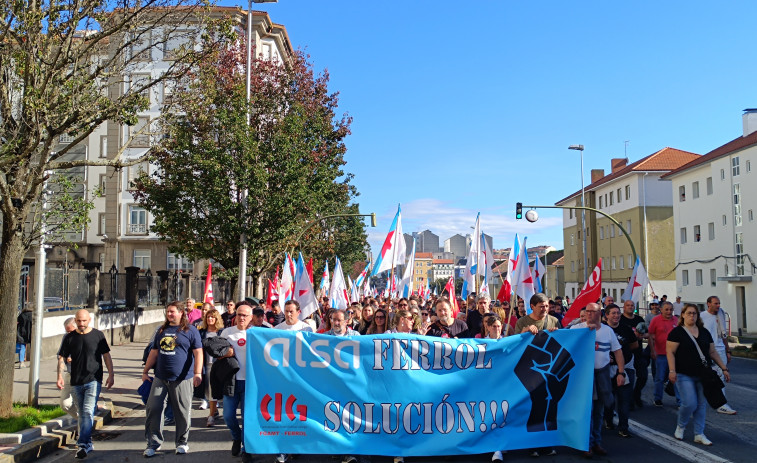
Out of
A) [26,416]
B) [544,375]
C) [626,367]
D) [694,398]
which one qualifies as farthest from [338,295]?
[694,398]

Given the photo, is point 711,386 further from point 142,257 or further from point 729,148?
point 142,257

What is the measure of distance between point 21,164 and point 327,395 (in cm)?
527

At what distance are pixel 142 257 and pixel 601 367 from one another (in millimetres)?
47052

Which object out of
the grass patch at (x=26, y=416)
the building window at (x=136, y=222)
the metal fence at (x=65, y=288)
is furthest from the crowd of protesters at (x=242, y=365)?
the building window at (x=136, y=222)

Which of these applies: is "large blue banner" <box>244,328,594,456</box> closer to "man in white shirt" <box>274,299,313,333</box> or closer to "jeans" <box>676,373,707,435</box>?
"man in white shirt" <box>274,299,313,333</box>

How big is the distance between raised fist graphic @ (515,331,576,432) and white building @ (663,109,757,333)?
117ft

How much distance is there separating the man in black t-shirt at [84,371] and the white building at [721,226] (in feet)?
127

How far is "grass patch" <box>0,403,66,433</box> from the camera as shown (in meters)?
8.30

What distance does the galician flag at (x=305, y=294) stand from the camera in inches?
514

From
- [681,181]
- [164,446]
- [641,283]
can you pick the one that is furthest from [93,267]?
[681,181]

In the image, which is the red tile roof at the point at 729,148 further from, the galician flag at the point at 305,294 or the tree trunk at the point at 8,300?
the tree trunk at the point at 8,300

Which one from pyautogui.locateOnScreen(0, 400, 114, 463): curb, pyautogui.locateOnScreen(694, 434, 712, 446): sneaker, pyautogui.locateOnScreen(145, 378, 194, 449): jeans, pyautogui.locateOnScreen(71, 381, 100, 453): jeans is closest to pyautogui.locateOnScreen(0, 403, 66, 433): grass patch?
pyautogui.locateOnScreen(0, 400, 114, 463): curb

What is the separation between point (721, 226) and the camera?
1682 inches

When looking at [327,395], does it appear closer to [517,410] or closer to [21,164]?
[517,410]
